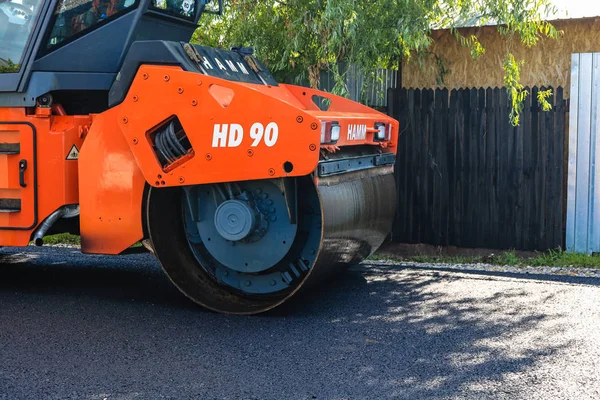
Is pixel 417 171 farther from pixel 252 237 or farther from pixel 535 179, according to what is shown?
pixel 252 237

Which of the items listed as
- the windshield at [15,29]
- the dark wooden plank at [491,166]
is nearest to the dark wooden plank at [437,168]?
the dark wooden plank at [491,166]

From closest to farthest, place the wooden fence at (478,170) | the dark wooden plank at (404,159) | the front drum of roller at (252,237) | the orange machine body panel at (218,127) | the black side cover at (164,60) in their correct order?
the orange machine body panel at (218,127), the front drum of roller at (252,237), the black side cover at (164,60), the wooden fence at (478,170), the dark wooden plank at (404,159)

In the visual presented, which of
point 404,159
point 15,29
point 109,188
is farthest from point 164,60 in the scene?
point 404,159

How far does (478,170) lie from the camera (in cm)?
895

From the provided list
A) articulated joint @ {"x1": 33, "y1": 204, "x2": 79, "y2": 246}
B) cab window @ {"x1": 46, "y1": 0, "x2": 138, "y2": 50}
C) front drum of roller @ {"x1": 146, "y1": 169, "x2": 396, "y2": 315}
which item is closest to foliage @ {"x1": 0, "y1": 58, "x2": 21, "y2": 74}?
cab window @ {"x1": 46, "y1": 0, "x2": 138, "y2": 50}

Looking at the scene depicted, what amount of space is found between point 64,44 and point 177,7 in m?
1.09

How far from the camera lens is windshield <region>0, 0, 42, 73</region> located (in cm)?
604

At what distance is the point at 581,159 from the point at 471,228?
1.36m

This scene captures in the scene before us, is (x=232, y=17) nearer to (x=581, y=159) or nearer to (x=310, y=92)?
(x=310, y=92)

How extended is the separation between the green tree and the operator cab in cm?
227

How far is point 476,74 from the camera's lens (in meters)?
10.7

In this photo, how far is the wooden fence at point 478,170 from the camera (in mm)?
8641

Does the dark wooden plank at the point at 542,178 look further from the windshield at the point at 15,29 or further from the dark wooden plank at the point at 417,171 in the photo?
the windshield at the point at 15,29

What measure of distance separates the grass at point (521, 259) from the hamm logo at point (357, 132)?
2742 mm
